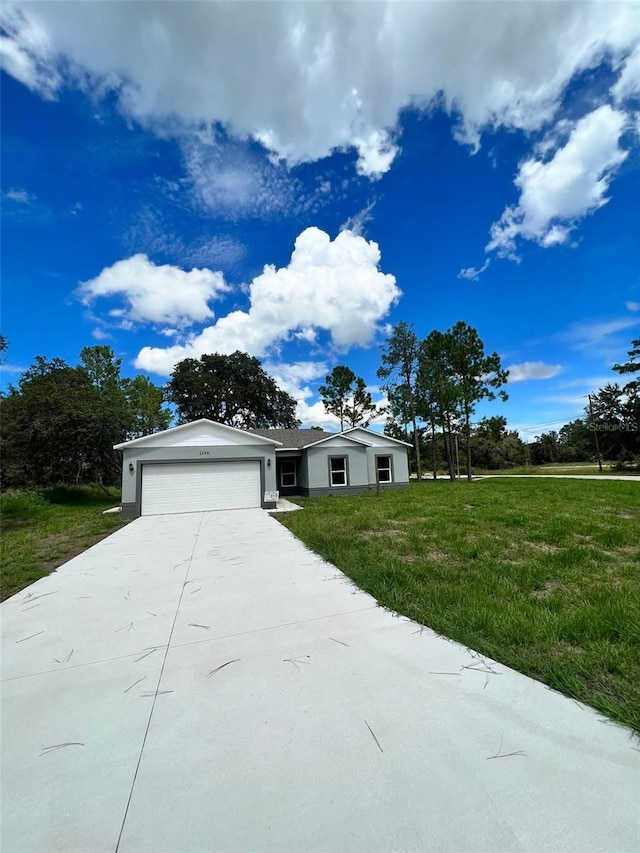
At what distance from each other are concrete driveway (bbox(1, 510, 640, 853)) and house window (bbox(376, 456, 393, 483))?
15072 mm

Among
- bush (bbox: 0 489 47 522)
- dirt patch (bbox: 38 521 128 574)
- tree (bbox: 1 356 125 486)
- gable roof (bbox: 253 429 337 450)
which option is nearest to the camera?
dirt patch (bbox: 38 521 128 574)

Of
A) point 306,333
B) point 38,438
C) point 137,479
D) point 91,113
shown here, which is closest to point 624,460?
point 306,333

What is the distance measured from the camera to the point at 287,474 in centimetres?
1803

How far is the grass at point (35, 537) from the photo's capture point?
516 cm

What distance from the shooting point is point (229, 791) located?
61.9 inches

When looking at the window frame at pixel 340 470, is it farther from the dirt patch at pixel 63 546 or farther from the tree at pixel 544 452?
the tree at pixel 544 452

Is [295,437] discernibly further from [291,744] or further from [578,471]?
[578,471]

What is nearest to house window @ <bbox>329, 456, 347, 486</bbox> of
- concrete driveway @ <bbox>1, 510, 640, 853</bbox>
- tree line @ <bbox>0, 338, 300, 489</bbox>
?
tree line @ <bbox>0, 338, 300, 489</bbox>

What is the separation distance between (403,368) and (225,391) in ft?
54.1

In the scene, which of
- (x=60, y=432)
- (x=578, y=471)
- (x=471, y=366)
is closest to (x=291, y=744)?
(x=60, y=432)

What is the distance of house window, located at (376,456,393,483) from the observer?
1823 centimetres

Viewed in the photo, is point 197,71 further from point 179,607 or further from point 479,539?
point 479,539

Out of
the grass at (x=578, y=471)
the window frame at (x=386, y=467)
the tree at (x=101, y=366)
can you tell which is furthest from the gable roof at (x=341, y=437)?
the tree at (x=101, y=366)

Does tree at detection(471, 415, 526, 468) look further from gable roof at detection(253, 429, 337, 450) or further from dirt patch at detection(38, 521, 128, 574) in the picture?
dirt patch at detection(38, 521, 128, 574)
